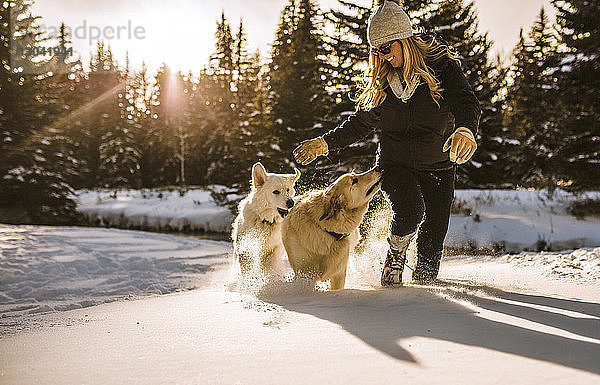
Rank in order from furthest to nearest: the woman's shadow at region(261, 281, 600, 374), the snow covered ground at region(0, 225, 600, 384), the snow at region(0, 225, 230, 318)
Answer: the snow at region(0, 225, 230, 318) → the woman's shadow at region(261, 281, 600, 374) → the snow covered ground at region(0, 225, 600, 384)

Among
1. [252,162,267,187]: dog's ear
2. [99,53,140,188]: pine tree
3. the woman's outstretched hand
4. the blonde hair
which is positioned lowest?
[252,162,267,187]: dog's ear

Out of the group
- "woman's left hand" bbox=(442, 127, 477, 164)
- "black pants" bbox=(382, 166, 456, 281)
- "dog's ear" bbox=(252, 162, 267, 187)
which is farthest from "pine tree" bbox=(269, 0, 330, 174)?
"woman's left hand" bbox=(442, 127, 477, 164)

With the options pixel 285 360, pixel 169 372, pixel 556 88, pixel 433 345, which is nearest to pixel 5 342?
pixel 169 372

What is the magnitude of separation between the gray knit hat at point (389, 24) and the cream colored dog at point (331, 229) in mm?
1182

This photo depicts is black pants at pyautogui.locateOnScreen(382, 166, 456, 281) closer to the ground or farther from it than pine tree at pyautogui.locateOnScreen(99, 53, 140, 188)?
closer to the ground

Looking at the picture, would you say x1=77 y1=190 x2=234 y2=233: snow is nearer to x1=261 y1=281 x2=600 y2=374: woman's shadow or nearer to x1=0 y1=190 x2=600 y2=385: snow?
x1=0 y1=190 x2=600 y2=385: snow

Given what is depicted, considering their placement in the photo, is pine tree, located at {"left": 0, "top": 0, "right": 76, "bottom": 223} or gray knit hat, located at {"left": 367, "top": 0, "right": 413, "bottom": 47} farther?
pine tree, located at {"left": 0, "top": 0, "right": 76, "bottom": 223}

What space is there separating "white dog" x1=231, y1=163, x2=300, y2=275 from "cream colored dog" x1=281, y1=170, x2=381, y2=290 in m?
1.10

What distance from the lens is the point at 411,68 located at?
3223 millimetres

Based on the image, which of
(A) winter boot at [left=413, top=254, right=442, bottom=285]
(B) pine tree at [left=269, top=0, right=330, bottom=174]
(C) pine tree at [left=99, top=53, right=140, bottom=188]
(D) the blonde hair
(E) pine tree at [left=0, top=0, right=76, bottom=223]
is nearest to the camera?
(D) the blonde hair

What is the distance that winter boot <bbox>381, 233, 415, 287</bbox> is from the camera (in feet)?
10.8

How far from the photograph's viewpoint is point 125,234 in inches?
409

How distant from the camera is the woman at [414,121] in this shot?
3154 mm

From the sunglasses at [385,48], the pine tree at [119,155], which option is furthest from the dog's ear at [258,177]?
the pine tree at [119,155]
